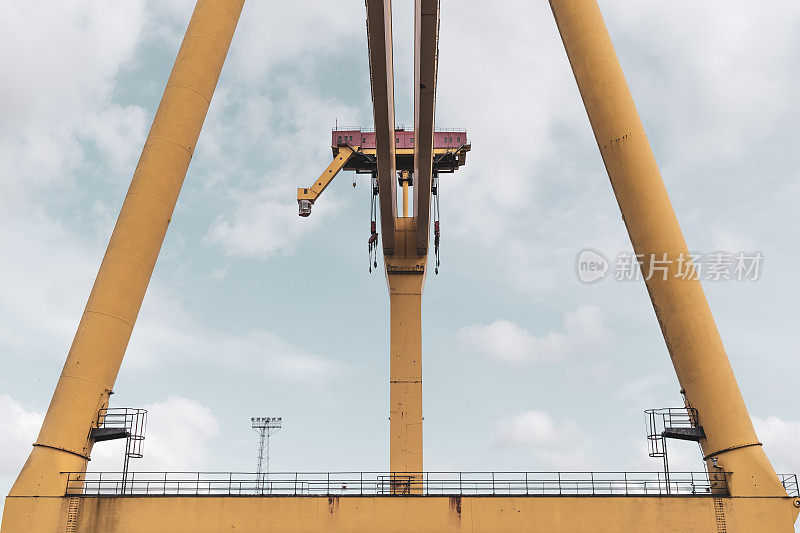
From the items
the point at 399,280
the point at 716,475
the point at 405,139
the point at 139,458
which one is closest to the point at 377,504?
the point at 139,458

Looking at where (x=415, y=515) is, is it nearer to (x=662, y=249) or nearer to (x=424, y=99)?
(x=662, y=249)

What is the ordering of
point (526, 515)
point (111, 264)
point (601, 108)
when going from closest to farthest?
point (526, 515), point (111, 264), point (601, 108)

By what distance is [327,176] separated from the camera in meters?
41.4

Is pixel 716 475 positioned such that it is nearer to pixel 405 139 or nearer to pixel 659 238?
pixel 659 238

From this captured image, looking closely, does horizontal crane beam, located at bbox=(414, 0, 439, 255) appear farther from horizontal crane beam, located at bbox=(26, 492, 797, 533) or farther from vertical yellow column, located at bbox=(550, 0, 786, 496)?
horizontal crane beam, located at bbox=(26, 492, 797, 533)

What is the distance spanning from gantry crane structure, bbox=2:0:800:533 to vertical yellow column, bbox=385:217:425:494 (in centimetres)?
1087

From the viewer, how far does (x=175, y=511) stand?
2080cm

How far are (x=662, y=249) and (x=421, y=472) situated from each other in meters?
10.3

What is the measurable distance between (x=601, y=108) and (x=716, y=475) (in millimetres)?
11935

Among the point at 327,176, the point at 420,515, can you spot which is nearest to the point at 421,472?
the point at 420,515

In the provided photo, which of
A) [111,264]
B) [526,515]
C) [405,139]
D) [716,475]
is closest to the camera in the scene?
[526,515]

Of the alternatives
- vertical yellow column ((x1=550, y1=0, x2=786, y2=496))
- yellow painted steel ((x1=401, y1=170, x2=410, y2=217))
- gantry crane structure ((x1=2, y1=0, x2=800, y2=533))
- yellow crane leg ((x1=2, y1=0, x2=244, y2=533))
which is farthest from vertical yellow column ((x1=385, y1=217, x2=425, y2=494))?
yellow crane leg ((x1=2, y1=0, x2=244, y2=533))

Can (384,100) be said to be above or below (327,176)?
below

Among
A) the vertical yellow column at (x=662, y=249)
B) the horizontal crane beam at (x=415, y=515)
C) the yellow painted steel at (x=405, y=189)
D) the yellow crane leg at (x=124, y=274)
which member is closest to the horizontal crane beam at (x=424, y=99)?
the yellow painted steel at (x=405, y=189)
